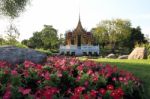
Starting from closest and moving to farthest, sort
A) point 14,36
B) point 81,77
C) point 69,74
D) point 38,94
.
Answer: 1. point 38,94
2. point 81,77
3. point 69,74
4. point 14,36

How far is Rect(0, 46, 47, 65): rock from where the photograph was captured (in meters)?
15.7

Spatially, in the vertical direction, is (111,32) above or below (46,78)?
above

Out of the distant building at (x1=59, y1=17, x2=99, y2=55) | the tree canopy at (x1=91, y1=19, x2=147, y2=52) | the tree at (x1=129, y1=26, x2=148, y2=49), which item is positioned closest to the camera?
the distant building at (x1=59, y1=17, x2=99, y2=55)

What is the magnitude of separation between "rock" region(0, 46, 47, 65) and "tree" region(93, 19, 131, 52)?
76401 millimetres

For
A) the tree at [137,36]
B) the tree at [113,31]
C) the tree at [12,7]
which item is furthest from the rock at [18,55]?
the tree at [137,36]

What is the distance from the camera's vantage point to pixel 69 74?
12422 mm

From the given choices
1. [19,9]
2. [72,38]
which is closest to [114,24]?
Answer: [72,38]

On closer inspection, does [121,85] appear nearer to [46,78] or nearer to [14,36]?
[46,78]

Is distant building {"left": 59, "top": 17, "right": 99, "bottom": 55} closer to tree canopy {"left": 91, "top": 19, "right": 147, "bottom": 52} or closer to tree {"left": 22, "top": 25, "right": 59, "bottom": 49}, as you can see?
tree {"left": 22, "top": 25, "right": 59, "bottom": 49}

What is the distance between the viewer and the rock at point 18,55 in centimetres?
1566

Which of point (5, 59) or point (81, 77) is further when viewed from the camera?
point (5, 59)

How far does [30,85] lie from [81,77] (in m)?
1.59

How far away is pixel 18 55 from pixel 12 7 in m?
29.4

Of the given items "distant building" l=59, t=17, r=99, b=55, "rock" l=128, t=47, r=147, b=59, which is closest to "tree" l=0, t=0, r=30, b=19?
"rock" l=128, t=47, r=147, b=59
